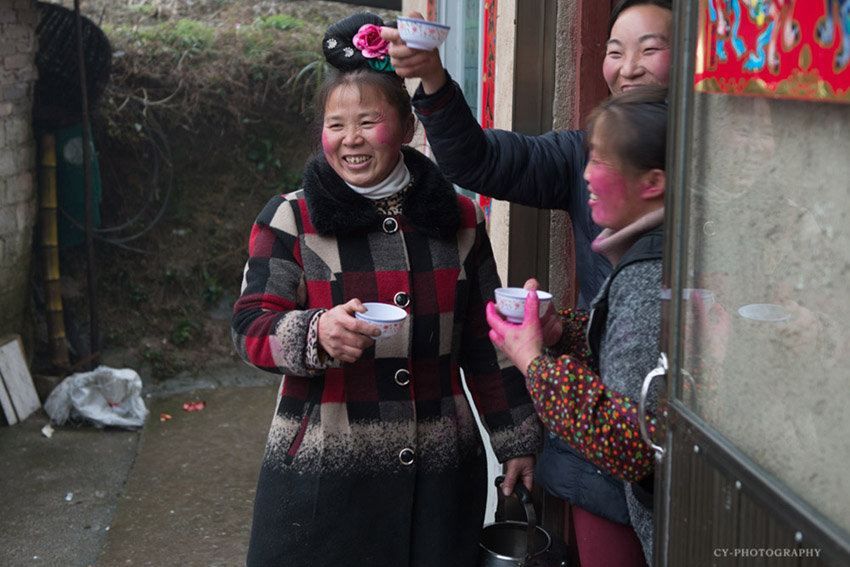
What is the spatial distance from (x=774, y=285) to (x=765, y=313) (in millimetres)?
47

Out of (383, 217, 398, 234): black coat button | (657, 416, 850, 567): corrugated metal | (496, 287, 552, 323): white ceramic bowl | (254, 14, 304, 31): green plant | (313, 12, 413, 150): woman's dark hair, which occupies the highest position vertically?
(254, 14, 304, 31): green plant

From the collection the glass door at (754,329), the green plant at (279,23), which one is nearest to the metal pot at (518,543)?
the glass door at (754,329)

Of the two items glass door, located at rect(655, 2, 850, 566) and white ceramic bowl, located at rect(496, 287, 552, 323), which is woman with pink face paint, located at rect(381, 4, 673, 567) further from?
glass door, located at rect(655, 2, 850, 566)

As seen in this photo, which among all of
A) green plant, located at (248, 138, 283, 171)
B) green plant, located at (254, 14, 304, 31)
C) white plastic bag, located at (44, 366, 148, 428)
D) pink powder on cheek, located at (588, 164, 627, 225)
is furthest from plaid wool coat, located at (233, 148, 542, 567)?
green plant, located at (254, 14, 304, 31)

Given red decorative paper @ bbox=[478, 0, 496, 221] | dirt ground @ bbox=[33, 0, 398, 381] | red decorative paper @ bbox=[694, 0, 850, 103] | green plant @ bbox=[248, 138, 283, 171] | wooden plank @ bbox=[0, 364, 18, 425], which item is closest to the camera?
red decorative paper @ bbox=[694, 0, 850, 103]

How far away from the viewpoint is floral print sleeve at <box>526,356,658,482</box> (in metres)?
1.61

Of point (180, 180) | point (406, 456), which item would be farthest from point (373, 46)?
point (180, 180)

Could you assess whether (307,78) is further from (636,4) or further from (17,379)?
(636,4)

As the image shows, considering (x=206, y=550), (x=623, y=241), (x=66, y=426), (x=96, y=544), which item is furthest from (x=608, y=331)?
(x=66, y=426)

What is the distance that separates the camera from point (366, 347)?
206cm

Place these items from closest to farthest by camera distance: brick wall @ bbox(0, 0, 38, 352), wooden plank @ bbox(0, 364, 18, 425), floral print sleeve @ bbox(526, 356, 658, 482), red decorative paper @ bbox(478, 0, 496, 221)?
floral print sleeve @ bbox(526, 356, 658, 482), red decorative paper @ bbox(478, 0, 496, 221), wooden plank @ bbox(0, 364, 18, 425), brick wall @ bbox(0, 0, 38, 352)

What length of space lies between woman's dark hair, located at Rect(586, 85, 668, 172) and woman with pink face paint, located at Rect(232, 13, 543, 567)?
0.50 meters

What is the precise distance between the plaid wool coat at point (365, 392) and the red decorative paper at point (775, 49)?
3.00 ft

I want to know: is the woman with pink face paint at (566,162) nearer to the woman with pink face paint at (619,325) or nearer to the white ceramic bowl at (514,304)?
the white ceramic bowl at (514,304)
